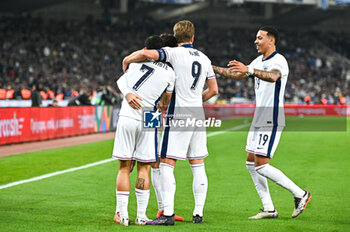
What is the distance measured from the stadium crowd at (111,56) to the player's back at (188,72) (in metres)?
18.7

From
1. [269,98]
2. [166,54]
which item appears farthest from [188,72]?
[269,98]

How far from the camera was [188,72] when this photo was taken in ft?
23.1

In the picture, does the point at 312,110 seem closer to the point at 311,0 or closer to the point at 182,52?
the point at 311,0

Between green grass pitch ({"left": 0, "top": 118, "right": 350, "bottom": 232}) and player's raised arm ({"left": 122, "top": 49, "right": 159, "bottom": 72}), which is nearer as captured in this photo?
player's raised arm ({"left": 122, "top": 49, "right": 159, "bottom": 72})

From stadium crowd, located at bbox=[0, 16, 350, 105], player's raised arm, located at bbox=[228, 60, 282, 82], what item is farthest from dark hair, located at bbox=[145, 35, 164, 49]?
stadium crowd, located at bbox=[0, 16, 350, 105]

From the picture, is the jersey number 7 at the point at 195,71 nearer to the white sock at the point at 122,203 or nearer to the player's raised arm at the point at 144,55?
the player's raised arm at the point at 144,55

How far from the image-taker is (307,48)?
62375mm

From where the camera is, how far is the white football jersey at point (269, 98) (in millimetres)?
7527

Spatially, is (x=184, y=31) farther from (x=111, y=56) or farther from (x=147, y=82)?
(x=111, y=56)

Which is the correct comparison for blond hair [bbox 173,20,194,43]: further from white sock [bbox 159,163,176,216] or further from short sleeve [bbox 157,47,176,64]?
white sock [bbox 159,163,176,216]

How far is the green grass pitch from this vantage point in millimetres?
7176

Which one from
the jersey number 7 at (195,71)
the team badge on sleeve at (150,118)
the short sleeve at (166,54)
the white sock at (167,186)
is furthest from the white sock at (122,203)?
the short sleeve at (166,54)

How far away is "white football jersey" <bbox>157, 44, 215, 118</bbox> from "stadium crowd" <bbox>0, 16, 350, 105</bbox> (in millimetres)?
18710

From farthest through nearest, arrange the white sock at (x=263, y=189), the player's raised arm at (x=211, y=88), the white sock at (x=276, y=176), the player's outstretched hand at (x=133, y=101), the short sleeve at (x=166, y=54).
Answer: the white sock at (x=263, y=189), the white sock at (x=276, y=176), the player's raised arm at (x=211, y=88), the player's outstretched hand at (x=133, y=101), the short sleeve at (x=166, y=54)
